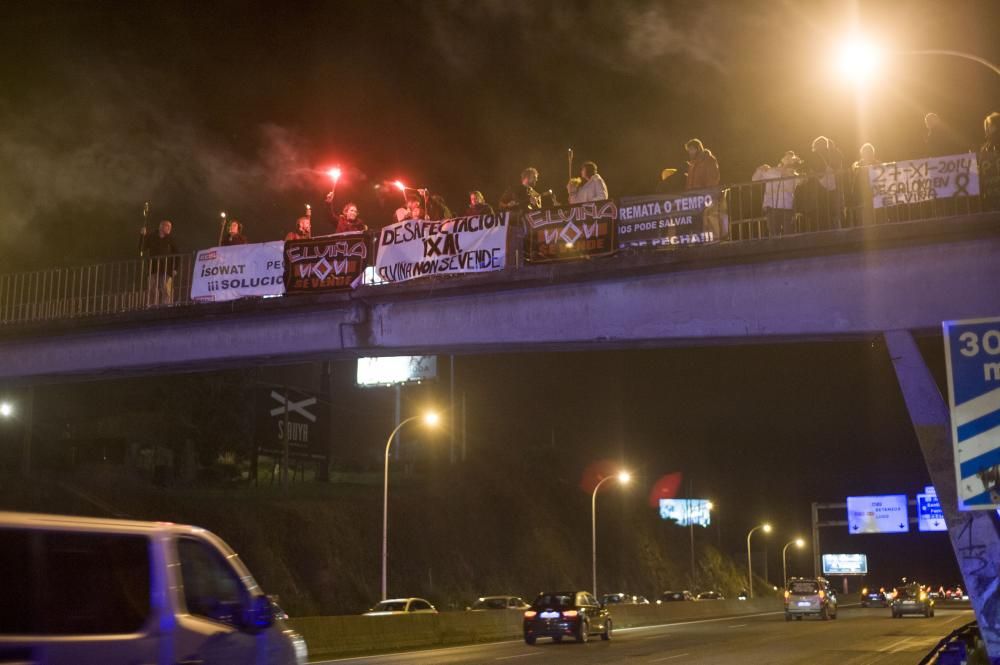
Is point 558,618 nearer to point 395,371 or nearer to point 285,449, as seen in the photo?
point 285,449

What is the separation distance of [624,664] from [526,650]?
20.4ft

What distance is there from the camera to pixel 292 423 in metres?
57.3

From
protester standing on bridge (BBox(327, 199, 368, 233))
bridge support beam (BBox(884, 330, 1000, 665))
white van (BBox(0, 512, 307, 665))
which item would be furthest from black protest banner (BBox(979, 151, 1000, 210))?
white van (BBox(0, 512, 307, 665))

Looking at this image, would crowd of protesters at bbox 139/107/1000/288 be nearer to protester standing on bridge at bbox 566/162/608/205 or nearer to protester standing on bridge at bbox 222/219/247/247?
protester standing on bridge at bbox 566/162/608/205

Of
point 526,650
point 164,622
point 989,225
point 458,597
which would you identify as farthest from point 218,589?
point 458,597

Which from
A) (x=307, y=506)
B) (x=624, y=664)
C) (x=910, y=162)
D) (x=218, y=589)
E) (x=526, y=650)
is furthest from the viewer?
(x=307, y=506)

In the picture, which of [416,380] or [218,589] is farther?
[416,380]

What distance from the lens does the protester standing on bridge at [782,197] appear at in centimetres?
1917

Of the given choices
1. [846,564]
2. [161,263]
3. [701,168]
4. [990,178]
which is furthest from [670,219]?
[846,564]

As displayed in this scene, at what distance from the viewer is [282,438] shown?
185ft

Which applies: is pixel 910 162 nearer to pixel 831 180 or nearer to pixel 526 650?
pixel 831 180

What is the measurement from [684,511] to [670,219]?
259ft

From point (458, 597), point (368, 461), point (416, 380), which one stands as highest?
point (416, 380)

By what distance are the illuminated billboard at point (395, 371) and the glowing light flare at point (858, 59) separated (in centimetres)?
5513
